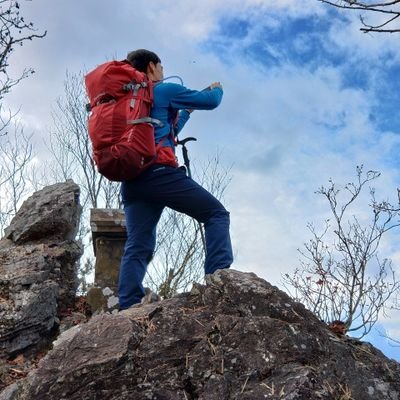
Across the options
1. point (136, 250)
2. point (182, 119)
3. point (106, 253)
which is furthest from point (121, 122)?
point (106, 253)

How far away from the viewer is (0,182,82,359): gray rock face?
5109mm

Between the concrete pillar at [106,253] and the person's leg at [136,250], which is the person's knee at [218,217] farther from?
the concrete pillar at [106,253]

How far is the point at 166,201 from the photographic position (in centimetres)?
403

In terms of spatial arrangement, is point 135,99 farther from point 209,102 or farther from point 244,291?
point 244,291

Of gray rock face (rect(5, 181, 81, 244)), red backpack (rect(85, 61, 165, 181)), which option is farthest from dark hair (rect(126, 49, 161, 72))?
gray rock face (rect(5, 181, 81, 244))

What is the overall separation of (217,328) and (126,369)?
53cm

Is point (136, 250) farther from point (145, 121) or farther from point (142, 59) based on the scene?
point (142, 59)

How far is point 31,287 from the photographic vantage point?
548 centimetres

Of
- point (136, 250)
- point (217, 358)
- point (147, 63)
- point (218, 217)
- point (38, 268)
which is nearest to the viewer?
point (217, 358)

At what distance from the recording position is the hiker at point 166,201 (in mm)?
3914

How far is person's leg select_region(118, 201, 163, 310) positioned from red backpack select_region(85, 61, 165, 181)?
0.33 metres

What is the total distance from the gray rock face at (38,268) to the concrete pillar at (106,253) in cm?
41

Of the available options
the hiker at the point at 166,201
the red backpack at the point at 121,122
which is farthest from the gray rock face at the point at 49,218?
the red backpack at the point at 121,122

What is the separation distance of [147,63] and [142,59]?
51 millimetres
